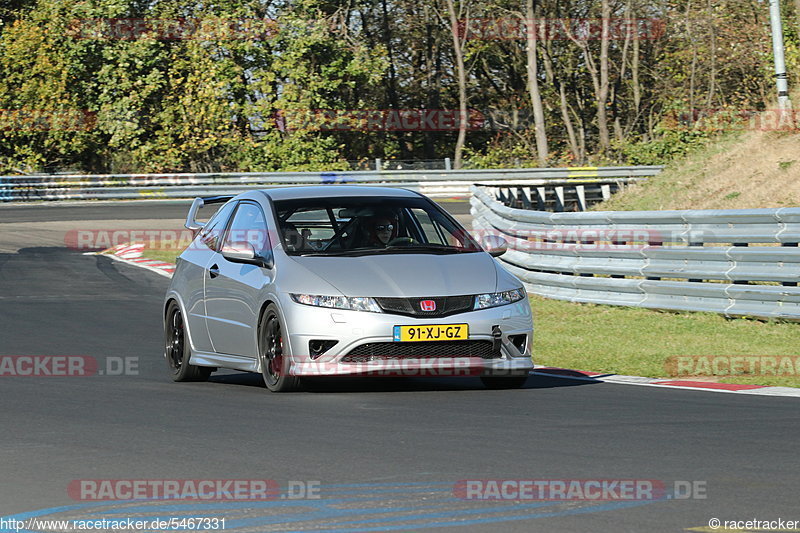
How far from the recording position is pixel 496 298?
9.93m

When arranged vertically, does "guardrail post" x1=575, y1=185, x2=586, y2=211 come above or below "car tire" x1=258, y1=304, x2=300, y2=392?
below

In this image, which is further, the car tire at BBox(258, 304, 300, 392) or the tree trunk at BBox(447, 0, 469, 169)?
the tree trunk at BBox(447, 0, 469, 169)

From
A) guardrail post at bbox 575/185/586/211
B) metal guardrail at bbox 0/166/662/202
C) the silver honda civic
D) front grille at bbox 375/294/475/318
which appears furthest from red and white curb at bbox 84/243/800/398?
metal guardrail at bbox 0/166/662/202

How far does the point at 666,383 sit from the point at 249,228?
3461mm

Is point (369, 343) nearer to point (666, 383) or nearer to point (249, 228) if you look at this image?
point (249, 228)

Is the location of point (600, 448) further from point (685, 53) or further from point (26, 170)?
point (685, 53)

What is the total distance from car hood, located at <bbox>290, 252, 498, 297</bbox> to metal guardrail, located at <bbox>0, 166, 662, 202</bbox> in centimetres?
3071

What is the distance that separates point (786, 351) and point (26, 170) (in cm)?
3938

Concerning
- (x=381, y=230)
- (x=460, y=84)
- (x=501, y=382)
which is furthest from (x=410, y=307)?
(x=460, y=84)

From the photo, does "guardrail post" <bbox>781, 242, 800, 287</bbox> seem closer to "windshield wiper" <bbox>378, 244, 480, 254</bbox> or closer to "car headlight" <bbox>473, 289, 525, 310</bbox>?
"windshield wiper" <bbox>378, 244, 480, 254</bbox>

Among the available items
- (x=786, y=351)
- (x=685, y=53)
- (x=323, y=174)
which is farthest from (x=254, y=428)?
(x=685, y=53)

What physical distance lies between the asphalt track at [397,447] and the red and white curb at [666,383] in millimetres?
262

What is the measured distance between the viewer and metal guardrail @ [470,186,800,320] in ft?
45.7

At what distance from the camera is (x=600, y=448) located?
7.16 metres
